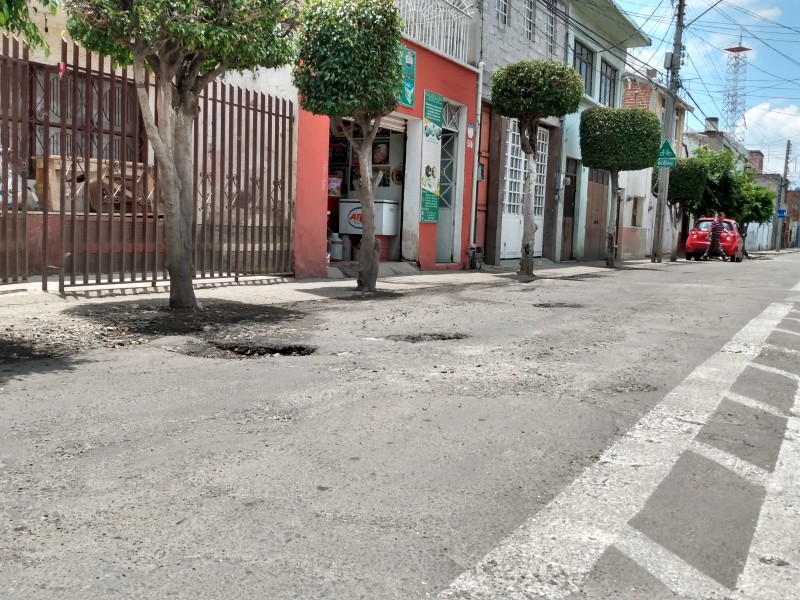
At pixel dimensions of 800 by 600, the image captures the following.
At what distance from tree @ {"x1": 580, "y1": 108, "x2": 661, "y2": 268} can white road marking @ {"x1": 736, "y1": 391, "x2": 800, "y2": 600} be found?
18.7 metres

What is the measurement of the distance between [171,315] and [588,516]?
572cm

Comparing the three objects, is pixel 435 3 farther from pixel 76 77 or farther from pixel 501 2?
pixel 76 77

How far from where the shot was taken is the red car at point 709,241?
28812 millimetres

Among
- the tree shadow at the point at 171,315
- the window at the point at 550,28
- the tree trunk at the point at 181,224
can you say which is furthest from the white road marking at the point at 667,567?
the window at the point at 550,28

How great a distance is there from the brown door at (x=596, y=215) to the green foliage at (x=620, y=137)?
3.62 metres

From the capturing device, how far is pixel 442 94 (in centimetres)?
1653

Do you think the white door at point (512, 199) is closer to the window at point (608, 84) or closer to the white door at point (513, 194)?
the white door at point (513, 194)

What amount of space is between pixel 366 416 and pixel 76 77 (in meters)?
6.48

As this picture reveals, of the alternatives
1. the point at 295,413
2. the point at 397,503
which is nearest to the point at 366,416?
the point at 295,413

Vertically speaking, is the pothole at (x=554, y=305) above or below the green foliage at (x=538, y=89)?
below

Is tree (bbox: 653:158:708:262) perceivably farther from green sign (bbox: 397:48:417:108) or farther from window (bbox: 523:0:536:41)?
green sign (bbox: 397:48:417:108)

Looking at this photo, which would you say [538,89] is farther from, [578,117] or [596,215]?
[596,215]

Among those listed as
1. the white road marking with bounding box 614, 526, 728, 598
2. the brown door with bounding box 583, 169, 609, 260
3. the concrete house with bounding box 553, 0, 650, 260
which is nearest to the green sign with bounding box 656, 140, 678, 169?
the concrete house with bounding box 553, 0, 650, 260

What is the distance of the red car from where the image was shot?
94.5ft
